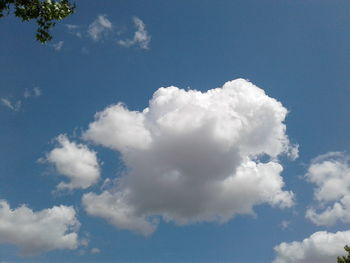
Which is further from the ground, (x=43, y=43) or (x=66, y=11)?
(x=66, y=11)

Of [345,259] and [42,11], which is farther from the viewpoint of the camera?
[345,259]

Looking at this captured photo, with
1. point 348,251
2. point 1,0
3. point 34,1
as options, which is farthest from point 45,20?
point 348,251

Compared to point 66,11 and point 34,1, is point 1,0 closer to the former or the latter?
point 34,1

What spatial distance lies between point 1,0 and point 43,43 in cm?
257

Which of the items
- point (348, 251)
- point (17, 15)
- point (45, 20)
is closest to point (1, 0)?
point (17, 15)

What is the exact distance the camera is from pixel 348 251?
56250 millimetres

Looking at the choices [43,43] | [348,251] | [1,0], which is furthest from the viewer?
[348,251]

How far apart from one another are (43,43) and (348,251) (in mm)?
58188

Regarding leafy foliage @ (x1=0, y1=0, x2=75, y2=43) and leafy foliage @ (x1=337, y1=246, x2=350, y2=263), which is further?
leafy foliage @ (x1=337, y1=246, x2=350, y2=263)

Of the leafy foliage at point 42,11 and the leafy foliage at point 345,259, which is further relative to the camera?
the leafy foliage at point 345,259

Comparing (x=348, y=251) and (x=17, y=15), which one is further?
(x=348, y=251)

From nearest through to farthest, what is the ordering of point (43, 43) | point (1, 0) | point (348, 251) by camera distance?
point (1, 0)
point (43, 43)
point (348, 251)

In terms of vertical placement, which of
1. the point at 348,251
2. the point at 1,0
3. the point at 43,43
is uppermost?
the point at 1,0

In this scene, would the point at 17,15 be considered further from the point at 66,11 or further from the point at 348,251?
the point at 348,251
